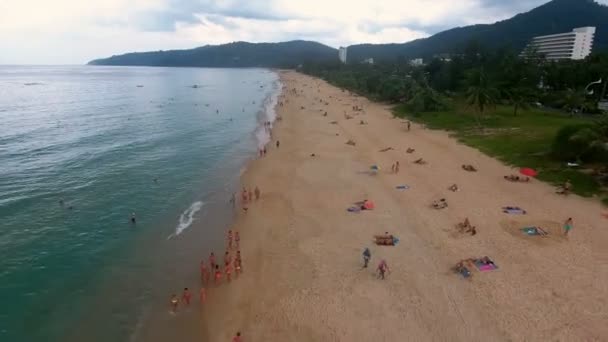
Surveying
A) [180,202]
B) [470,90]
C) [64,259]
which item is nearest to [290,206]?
[180,202]

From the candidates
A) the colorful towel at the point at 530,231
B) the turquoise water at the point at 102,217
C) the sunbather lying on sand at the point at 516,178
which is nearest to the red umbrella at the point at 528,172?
the sunbather lying on sand at the point at 516,178

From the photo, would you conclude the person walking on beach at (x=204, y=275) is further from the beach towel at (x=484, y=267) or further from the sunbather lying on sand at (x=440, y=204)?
the sunbather lying on sand at (x=440, y=204)

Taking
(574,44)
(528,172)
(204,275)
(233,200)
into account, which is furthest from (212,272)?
(574,44)

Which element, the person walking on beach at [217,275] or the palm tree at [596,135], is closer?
the person walking on beach at [217,275]

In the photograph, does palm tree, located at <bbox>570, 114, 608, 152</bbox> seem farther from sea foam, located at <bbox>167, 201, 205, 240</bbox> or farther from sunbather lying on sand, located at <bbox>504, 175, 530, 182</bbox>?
sea foam, located at <bbox>167, 201, 205, 240</bbox>

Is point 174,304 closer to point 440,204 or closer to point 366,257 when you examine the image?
point 366,257

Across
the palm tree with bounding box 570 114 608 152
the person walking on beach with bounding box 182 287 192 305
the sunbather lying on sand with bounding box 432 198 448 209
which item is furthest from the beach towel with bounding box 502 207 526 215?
the person walking on beach with bounding box 182 287 192 305
